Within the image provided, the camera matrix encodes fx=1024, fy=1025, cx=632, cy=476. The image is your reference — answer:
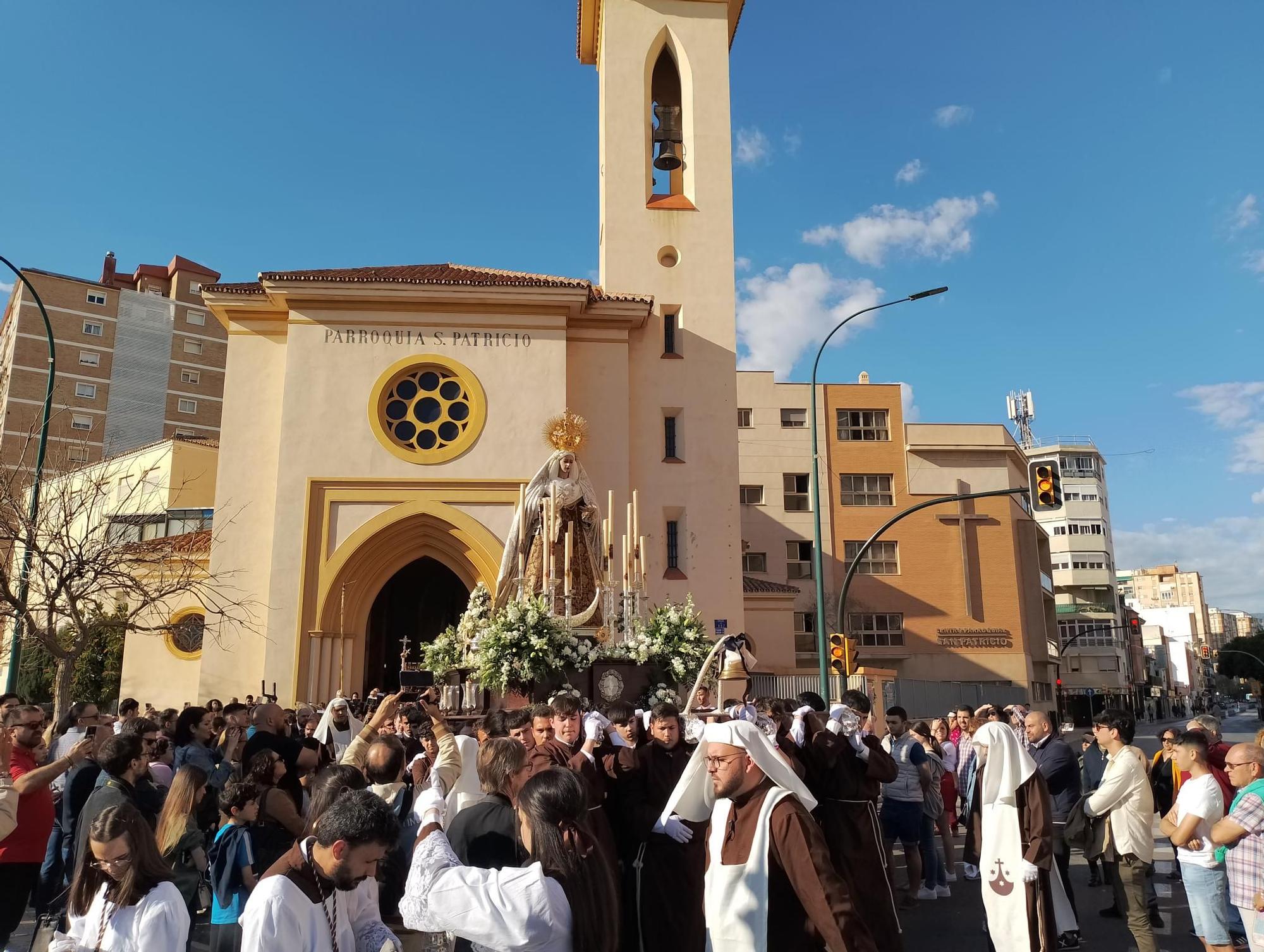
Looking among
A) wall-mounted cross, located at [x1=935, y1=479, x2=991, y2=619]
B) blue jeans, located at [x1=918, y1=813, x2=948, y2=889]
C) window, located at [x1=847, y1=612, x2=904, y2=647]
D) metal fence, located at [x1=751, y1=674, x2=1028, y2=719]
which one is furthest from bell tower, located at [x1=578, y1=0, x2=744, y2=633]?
wall-mounted cross, located at [x1=935, y1=479, x2=991, y2=619]

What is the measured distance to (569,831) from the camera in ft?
11.6

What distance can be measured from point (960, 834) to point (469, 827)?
1196 cm

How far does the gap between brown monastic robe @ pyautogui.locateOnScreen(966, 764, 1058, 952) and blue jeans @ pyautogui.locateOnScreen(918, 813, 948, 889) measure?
329 cm

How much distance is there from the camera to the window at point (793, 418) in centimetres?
4175

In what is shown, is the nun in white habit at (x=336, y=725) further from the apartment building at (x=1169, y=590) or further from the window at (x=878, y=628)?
the apartment building at (x=1169, y=590)

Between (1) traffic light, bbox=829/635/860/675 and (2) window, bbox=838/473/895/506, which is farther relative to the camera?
(2) window, bbox=838/473/895/506

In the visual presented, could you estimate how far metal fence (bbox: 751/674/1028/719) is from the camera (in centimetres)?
2320

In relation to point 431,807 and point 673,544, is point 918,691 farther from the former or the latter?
point 431,807

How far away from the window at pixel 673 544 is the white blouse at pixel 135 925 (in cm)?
2050

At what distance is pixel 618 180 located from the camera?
26203mm

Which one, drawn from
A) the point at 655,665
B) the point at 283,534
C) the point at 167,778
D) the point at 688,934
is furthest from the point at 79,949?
the point at 283,534

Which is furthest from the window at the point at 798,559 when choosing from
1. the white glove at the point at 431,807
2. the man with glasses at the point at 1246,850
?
the white glove at the point at 431,807

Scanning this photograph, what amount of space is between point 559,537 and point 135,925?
42.4 ft

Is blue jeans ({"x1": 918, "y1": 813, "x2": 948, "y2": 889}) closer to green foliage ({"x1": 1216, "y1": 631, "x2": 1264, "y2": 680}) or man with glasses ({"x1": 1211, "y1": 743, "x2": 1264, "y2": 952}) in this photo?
man with glasses ({"x1": 1211, "y1": 743, "x2": 1264, "y2": 952})
